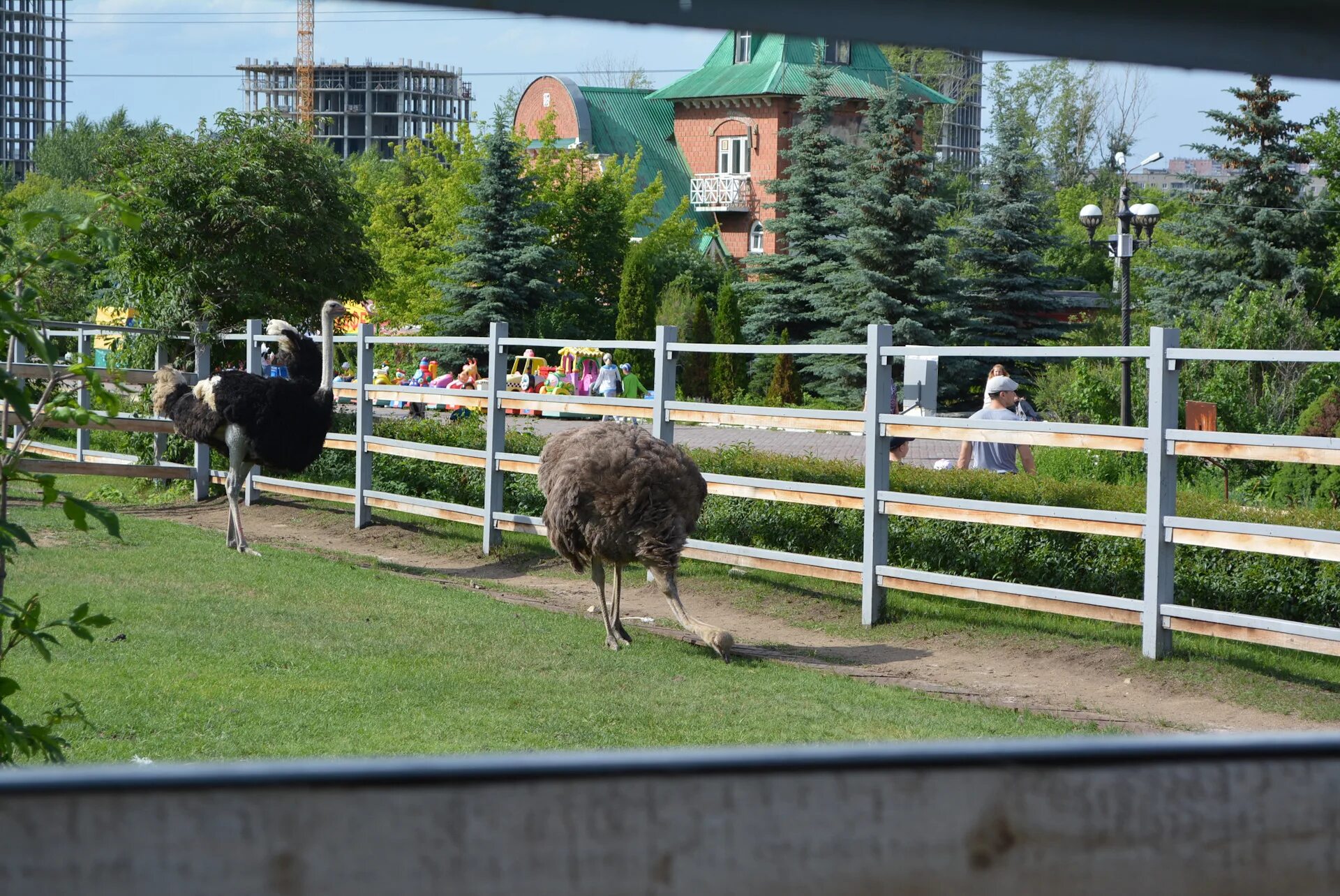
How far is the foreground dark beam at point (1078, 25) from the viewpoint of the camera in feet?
2.83

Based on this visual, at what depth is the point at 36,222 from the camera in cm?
292

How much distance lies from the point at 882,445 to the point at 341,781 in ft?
29.1

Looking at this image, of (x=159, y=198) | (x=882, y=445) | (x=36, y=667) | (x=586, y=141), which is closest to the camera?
(x=36, y=667)

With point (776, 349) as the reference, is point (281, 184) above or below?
above

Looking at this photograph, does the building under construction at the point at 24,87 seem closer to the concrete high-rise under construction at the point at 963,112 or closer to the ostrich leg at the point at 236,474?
the concrete high-rise under construction at the point at 963,112

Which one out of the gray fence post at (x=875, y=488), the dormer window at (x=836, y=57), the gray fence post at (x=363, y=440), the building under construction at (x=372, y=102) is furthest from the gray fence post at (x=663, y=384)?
the building under construction at (x=372, y=102)

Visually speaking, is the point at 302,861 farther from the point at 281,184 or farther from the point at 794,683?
the point at 281,184

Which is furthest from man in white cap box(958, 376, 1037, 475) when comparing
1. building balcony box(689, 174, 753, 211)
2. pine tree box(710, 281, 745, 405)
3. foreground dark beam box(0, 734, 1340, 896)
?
building balcony box(689, 174, 753, 211)

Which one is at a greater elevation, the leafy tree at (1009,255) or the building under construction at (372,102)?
the building under construction at (372,102)

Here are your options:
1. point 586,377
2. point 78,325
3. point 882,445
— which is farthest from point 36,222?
point 586,377

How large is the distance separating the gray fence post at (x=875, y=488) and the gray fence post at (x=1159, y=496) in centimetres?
188

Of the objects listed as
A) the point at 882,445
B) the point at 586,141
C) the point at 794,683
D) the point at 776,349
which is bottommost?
the point at 794,683

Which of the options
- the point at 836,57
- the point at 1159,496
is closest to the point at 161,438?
the point at 1159,496

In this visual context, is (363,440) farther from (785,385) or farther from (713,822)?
(785,385)
